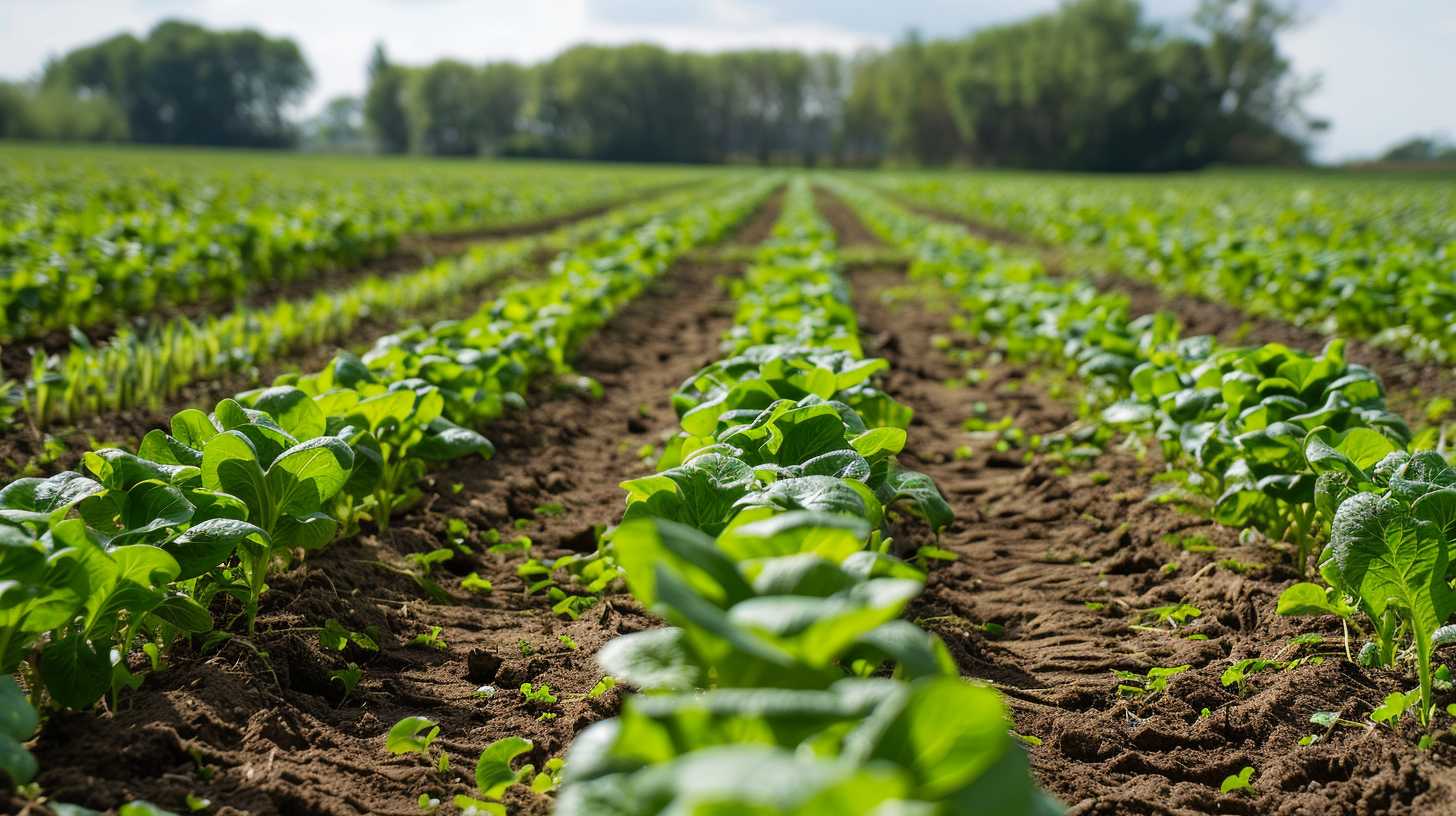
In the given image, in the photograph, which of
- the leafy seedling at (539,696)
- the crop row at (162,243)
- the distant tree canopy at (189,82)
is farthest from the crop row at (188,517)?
the distant tree canopy at (189,82)

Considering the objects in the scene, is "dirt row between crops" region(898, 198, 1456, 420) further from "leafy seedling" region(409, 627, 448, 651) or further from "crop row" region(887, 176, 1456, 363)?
"leafy seedling" region(409, 627, 448, 651)

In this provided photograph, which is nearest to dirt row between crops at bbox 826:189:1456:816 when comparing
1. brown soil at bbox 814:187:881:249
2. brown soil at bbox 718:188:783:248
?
brown soil at bbox 718:188:783:248

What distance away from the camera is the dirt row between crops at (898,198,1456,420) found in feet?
20.6


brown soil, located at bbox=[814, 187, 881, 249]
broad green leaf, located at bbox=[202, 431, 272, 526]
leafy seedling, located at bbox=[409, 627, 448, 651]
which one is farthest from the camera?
brown soil, located at bbox=[814, 187, 881, 249]

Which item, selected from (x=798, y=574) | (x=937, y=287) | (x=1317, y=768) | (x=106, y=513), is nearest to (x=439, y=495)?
(x=106, y=513)

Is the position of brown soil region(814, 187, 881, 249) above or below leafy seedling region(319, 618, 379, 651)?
above

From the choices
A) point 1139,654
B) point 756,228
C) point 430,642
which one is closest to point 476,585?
point 430,642

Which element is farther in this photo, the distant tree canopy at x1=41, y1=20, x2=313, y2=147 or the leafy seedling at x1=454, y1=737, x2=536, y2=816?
the distant tree canopy at x1=41, y1=20, x2=313, y2=147

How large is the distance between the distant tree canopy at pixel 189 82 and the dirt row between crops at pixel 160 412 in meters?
97.6

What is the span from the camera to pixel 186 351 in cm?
581

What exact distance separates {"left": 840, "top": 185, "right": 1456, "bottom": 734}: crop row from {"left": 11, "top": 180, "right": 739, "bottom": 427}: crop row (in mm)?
5096

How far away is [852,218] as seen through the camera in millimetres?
23953

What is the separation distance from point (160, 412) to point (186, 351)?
78 cm

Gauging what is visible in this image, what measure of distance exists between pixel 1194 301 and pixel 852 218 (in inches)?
569
